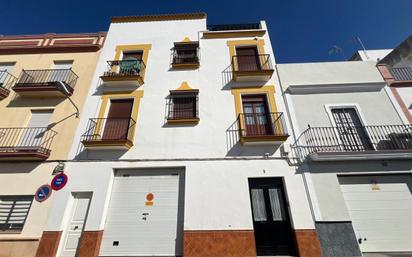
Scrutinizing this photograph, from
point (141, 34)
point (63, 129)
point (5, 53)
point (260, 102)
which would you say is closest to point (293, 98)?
point (260, 102)

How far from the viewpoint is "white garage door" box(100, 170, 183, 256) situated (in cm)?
588

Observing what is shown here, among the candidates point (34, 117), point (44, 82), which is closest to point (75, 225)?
point (34, 117)

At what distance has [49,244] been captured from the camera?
5715mm

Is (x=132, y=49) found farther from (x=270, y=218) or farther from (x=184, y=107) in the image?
(x=270, y=218)

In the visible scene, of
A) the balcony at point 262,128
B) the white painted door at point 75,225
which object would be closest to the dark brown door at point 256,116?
the balcony at point 262,128

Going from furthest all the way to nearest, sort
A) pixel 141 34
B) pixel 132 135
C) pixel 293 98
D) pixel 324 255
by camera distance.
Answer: pixel 141 34
pixel 293 98
pixel 132 135
pixel 324 255

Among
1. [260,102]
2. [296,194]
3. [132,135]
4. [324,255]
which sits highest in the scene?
[260,102]

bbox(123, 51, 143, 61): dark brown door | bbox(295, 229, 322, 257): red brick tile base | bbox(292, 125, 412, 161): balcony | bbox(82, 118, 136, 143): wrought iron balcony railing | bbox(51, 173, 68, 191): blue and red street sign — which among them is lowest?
bbox(295, 229, 322, 257): red brick tile base

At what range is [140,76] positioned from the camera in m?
8.32

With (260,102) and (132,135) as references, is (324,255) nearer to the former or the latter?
(260,102)

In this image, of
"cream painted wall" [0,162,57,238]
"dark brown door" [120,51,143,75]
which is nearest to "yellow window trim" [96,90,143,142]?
"dark brown door" [120,51,143,75]

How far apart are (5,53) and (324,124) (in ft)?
53.4

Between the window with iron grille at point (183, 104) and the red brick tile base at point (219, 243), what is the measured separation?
177 inches

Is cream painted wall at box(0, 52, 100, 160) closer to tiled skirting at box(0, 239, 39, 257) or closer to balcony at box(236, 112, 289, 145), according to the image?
tiled skirting at box(0, 239, 39, 257)
